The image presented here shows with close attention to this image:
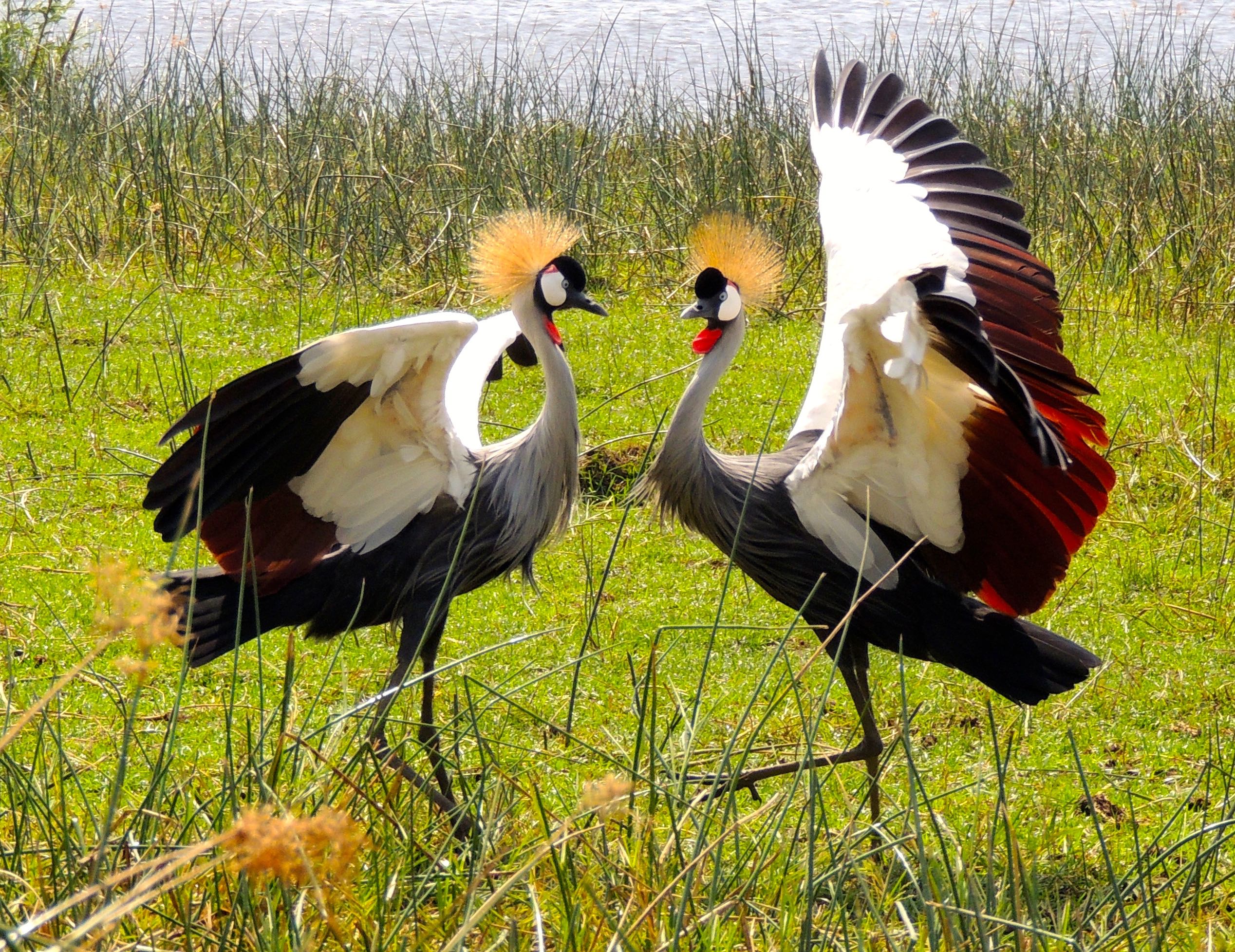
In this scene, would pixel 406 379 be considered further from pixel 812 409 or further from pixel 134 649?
pixel 812 409

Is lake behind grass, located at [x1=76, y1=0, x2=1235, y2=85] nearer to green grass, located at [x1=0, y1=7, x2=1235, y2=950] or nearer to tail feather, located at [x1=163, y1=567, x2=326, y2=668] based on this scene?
green grass, located at [x1=0, y1=7, x2=1235, y2=950]

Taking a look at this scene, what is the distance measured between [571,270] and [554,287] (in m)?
0.07

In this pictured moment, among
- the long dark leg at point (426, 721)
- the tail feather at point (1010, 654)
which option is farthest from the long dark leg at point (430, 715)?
the tail feather at point (1010, 654)

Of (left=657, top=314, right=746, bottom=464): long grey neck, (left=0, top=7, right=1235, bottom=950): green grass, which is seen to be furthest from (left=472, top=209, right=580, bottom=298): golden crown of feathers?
(left=0, top=7, right=1235, bottom=950): green grass

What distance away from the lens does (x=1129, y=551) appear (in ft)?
14.5

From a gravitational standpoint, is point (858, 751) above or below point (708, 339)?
below

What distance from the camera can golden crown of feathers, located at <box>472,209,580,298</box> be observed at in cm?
341

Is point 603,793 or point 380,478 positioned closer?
point 603,793

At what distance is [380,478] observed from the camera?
3.12 metres

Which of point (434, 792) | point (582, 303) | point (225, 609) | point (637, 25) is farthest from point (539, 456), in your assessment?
point (637, 25)

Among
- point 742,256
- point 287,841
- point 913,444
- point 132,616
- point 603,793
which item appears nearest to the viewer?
point 287,841

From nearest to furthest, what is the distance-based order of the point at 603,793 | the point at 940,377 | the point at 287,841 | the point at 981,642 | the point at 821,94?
the point at 287,841, the point at 603,793, the point at 940,377, the point at 981,642, the point at 821,94

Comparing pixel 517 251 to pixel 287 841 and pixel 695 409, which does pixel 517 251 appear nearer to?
pixel 695 409

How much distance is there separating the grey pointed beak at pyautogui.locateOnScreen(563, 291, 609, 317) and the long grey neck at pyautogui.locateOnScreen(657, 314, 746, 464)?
27cm
